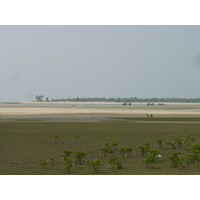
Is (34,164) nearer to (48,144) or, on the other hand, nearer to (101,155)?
(101,155)

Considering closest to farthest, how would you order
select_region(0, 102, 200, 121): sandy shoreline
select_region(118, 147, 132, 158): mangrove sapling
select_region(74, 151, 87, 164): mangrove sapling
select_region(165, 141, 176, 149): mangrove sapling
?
select_region(74, 151, 87, 164): mangrove sapling < select_region(118, 147, 132, 158): mangrove sapling < select_region(165, 141, 176, 149): mangrove sapling < select_region(0, 102, 200, 121): sandy shoreline

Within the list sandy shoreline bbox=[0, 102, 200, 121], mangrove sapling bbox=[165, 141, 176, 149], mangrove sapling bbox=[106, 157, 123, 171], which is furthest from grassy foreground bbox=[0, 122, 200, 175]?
sandy shoreline bbox=[0, 102, 200, 121]

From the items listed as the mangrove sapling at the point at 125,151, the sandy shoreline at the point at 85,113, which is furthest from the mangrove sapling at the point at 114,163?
the sandy shoreline at the point at 85,113

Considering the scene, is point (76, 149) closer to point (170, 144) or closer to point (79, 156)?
point (79, 156)

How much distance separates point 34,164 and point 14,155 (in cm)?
325

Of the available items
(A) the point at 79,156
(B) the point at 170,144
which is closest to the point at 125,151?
(A) the point at 79,156

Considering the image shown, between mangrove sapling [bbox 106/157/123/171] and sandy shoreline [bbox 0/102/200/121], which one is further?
sandy shoreline [bbox 0/102/200/121]

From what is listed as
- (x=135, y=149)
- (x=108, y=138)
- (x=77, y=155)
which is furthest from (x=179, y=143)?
(x=77, y=155)

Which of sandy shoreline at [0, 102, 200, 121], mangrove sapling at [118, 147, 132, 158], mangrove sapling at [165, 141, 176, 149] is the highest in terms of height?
sandy shoreline at [0, 102, 200, 121]

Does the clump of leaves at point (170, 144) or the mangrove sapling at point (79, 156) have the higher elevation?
the clump of leaves at point (170, 144)

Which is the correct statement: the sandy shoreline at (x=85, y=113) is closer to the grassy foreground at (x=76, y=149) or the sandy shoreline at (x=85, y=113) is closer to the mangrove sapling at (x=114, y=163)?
the grassy foreground at (x=76, y=149)

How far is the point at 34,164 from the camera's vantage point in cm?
1855

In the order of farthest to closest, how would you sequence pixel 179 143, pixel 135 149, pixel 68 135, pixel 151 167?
pixel 68 135
pixel 179 143
pixel 135 149
pixel 151 167

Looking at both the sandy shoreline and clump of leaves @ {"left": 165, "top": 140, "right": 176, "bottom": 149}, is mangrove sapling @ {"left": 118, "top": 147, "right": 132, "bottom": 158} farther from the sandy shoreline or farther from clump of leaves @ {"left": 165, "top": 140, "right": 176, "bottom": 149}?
the sandy shoreline
